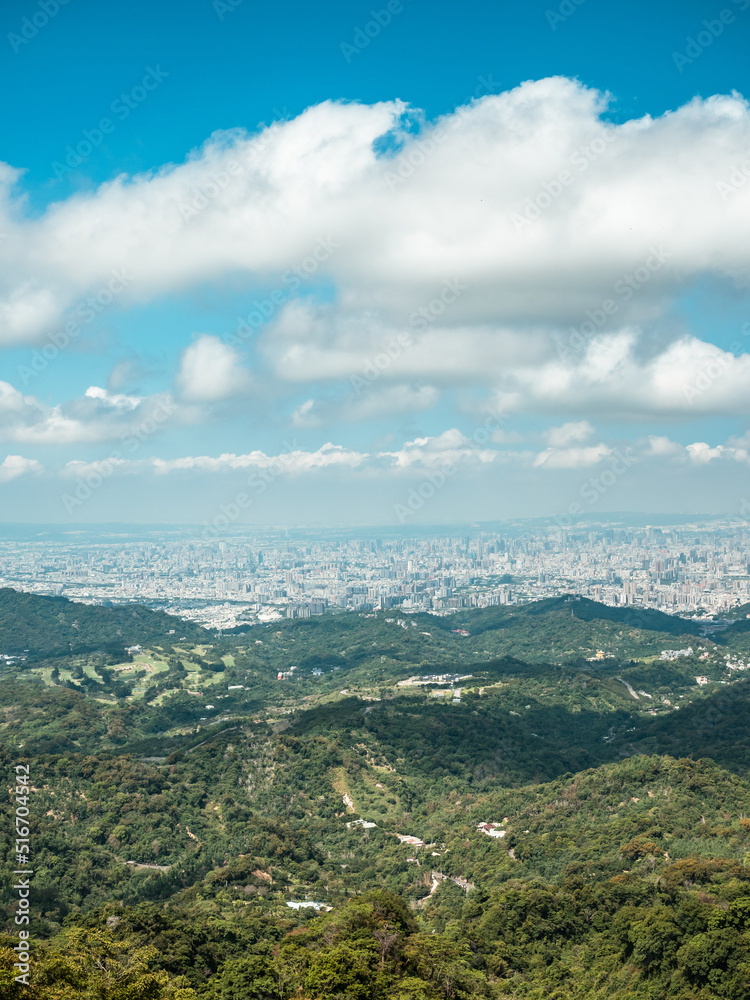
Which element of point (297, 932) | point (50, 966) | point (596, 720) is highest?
point (50, 966)

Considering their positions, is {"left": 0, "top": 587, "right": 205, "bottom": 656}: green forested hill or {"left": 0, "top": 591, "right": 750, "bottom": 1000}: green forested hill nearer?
{"left": 0, "top": 591, "right": 750, "bottom": 1000}: green forested hill

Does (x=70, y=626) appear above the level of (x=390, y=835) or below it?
above

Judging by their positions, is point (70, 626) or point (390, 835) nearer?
point (390, 835)

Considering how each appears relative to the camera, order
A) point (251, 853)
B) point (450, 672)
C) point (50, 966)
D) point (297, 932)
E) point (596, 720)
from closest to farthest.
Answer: point (50, 966) < point (297, 932) < point (251, 853) < point (596, 720) < point (450, 672)

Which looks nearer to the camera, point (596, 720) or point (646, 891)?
point (646, 891)

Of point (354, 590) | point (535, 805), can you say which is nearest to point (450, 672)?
point (535, 805)

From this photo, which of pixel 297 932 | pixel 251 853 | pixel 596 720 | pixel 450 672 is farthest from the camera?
pixel 450 672

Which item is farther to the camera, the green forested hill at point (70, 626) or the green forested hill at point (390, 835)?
the green forested hill at point (70, 626)

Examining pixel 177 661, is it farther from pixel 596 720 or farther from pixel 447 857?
pixel 447 857
